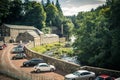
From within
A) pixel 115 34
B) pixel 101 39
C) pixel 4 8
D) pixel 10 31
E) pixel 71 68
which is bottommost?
pixel 71 68

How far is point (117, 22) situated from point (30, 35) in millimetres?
55743

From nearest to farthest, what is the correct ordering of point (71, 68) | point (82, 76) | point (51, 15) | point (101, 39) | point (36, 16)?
point (82, 76) < point (71, 68) < point (101, 39) < point (36, 16) < point (51, 15)

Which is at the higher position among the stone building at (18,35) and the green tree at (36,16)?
the green tree at (36,16)

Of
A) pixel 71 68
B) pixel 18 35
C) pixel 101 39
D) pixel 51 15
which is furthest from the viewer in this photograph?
pixel 51 15

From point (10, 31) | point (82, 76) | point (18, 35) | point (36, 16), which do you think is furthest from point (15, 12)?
point (82, 76)

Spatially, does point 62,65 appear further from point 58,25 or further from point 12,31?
point 58,25

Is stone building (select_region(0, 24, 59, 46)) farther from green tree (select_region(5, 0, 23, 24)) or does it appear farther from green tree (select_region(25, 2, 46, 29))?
green tree (select_region(5, 0, 23, 24))

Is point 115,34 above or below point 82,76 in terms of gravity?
above

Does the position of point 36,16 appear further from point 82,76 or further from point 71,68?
point 82,76

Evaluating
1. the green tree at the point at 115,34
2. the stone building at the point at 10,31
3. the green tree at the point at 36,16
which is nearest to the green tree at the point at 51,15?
the green tree at the point at 36,16

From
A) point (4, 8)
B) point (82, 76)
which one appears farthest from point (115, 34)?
point (4, 8)

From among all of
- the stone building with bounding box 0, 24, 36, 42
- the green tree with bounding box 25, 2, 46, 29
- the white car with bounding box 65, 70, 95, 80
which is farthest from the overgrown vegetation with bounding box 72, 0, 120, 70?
the green tree with bounding box 25, 2, 46, 29

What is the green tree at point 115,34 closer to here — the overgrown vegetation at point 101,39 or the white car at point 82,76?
the overgrown vegetation at point 101,39

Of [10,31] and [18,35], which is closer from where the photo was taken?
[10,31]
